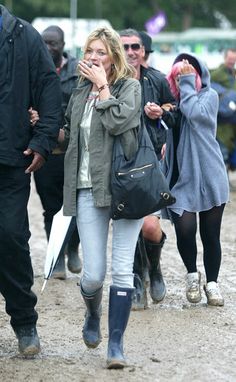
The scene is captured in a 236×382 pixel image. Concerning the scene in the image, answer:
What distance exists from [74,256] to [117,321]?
12.0 feet

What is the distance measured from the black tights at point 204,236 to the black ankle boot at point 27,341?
188 centimetres

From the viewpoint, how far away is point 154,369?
20.7ft

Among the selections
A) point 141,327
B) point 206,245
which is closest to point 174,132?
point 206,245

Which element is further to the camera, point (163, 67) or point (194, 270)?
point (163, 67)

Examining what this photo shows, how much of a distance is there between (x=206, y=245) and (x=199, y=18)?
196ft

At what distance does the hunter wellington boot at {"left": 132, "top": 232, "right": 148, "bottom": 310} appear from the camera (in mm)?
8062

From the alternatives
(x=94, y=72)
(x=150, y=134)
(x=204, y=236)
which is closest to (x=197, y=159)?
(x=150, y=134)

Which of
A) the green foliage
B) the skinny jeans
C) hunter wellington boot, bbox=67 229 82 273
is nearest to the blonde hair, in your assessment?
the skinny jeans

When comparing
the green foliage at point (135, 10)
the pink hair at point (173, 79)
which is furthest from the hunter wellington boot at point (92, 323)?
the green foliage at point (135, 10)

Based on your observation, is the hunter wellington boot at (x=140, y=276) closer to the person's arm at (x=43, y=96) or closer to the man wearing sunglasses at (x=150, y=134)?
the man wearing sunglasses at (x=150, y=134)

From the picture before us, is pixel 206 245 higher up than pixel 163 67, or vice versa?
pixel 206 245

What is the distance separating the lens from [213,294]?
8.11 m

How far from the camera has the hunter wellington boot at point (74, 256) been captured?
9828 millimetres

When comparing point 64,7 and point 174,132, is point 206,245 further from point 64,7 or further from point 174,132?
point 64,7
